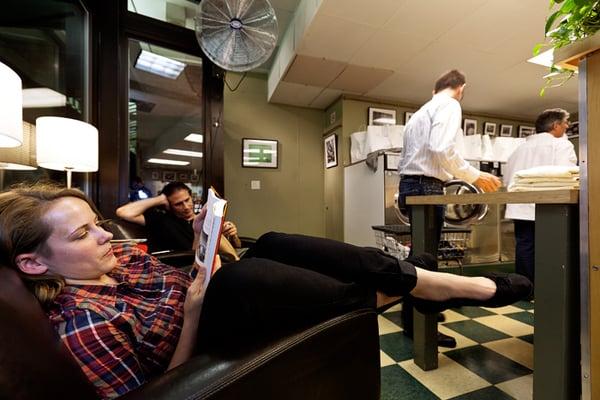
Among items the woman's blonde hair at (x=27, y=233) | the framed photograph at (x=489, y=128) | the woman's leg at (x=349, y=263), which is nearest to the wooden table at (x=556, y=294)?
the woman's leg at (x=349, y=263)

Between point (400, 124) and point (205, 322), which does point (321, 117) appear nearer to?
point (400, 124)

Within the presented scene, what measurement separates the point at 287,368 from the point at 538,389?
2.72 feet

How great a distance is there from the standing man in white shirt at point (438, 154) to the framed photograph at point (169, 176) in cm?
207

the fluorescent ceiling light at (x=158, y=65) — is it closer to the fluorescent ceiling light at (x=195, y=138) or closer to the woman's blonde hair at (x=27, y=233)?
the fluorescent ceiling light at (x=195, y=138)

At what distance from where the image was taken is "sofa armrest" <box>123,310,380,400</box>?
475 millimetres

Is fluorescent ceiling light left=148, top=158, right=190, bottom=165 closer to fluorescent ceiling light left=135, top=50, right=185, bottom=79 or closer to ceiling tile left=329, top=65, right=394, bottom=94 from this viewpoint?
fluorescent ceiling light left=135, top=50, right=185, bottom=79

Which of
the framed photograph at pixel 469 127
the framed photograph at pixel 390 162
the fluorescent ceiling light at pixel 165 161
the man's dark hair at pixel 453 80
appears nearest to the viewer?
the man's dark hair at pixel 453 80

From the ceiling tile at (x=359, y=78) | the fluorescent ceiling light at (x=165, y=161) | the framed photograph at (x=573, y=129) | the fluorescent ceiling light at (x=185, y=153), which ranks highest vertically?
the ceiling tile at (x=359, y=78)

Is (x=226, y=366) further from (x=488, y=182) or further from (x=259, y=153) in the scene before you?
(x=259, y=153)

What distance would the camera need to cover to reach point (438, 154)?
1.60 meters

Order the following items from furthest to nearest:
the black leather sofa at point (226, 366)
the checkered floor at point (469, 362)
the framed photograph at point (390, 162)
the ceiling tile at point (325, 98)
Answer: the ceiling tile at point (325, 98)
the framed photograph at point (390, 162)
the checkered floor at point (469, 362)
the black leather sofa at point (226, 366)

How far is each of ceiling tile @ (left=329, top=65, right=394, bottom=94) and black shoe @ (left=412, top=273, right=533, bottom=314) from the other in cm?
255

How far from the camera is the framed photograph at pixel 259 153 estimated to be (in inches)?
156

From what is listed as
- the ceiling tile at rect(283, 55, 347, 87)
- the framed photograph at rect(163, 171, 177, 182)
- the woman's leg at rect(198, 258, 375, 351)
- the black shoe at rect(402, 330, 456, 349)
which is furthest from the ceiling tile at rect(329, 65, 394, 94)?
the woman's leg at rect(198, 258, 375, 351)
